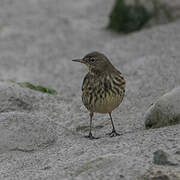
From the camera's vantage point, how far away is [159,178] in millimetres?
4125

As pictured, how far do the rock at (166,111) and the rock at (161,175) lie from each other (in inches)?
66.8

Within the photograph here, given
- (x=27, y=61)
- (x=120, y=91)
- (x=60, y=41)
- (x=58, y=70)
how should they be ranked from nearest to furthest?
(x=120, y=91)
(x=58, y=70)
(x=27, y=61)
(x=60, y=41)

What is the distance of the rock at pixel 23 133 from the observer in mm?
5949

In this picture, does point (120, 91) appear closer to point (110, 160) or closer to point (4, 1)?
point (110, 160)

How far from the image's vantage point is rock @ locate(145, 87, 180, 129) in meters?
5.82

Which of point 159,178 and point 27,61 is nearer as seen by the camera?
point 159,178

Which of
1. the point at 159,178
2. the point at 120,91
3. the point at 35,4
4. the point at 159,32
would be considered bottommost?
the point at 159,178

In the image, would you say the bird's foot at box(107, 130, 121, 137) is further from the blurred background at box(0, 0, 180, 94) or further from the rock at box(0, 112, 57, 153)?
the blurred background at box(0, 0, 180, 94)

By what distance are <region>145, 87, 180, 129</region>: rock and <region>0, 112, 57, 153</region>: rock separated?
1397mm

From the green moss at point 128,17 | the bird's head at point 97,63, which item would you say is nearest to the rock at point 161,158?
the bird's head at point 97,63

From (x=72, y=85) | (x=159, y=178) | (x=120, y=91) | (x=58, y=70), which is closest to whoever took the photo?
(x=159, y=178)

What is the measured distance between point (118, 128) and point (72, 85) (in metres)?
3.13

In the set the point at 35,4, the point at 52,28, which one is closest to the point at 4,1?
the point at 35,4

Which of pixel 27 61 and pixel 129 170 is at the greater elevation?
pixel 27 61
